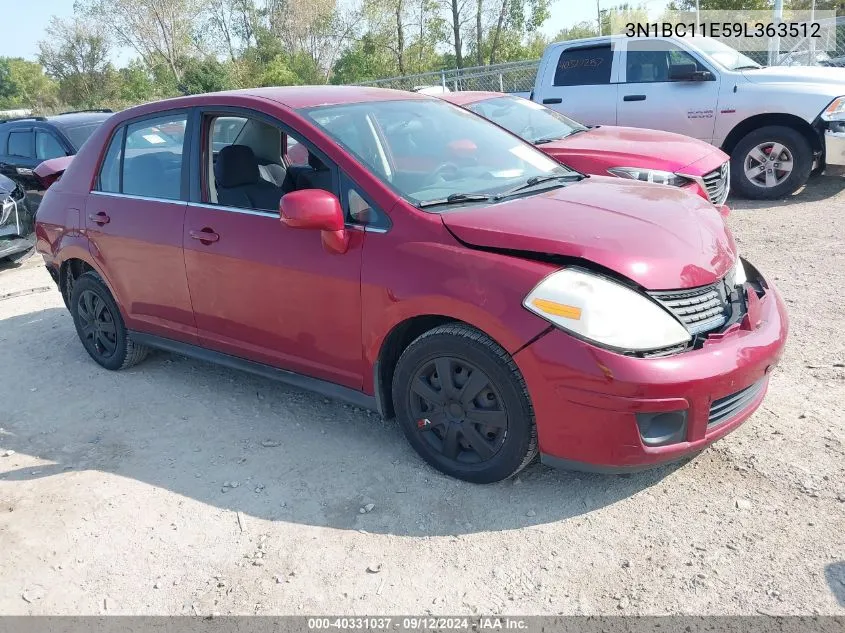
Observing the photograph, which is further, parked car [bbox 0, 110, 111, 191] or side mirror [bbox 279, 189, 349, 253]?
parked car [bbox 0, 110, 111, 191]

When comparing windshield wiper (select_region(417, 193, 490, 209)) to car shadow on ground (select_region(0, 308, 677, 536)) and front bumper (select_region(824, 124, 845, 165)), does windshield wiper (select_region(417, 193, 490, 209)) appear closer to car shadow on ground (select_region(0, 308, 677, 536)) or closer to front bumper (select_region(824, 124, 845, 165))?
car shadow on ground (select_region(0, 308, 677, 536))

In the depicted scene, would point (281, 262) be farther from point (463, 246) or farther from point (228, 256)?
point (463, 246)

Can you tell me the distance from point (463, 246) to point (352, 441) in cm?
132

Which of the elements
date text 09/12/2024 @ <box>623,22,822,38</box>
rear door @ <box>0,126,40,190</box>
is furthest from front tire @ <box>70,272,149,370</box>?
Result: date text 09/12/2024 @ <box>623,22,822,38</box>

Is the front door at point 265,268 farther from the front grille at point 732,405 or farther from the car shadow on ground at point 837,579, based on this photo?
the car shadow on ground at point 837,579

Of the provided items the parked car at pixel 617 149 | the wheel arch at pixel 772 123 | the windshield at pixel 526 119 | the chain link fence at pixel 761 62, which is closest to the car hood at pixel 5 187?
the parked car at pixel 617 149

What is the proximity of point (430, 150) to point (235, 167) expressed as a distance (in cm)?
114

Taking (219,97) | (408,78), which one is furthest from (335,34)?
(219,97)

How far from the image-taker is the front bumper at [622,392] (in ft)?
8.87

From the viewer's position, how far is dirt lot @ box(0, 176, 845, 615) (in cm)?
262

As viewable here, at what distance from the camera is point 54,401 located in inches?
183

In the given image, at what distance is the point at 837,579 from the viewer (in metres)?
2.50

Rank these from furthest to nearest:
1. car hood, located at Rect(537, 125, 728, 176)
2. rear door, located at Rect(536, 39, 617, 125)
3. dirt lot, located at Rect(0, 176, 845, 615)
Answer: rear door, located at Rect(536, 39, 617, 125) → car hood, located at Rect(537, 125, 728, 176) → dirt lot, located at Rect(0, 176, 845, 615)

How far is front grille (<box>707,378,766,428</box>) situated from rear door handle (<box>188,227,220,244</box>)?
2.62m
